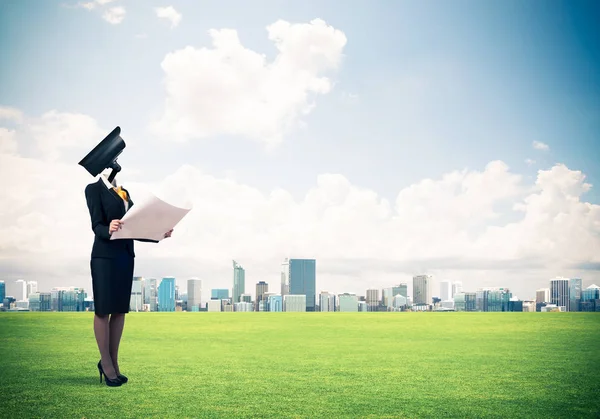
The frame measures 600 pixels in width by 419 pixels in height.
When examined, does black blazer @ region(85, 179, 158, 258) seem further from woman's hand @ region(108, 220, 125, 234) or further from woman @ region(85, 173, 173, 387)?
woman's hand @ region(108, 220, 125, 234)

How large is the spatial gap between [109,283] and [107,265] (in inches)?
7.5

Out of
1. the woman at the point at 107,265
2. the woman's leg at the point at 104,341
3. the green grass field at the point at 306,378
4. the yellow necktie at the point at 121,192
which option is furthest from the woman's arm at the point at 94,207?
the green grass field at the point at 306,378

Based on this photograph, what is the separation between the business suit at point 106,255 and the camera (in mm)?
6156

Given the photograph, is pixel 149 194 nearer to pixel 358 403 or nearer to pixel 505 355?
pixel 358 403

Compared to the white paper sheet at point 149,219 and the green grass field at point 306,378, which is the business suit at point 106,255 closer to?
the white paper sheet at point 149,219

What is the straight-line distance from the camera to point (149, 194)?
5738 millimetres

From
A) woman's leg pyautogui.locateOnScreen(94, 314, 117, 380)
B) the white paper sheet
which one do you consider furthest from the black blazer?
woman's leg pyautogui.locateOnScreen(94, 314, 117, 380)

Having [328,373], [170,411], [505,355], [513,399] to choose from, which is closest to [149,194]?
[170,411]

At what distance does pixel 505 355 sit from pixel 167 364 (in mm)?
5607

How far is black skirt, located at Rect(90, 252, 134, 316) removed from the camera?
6152 millimetres

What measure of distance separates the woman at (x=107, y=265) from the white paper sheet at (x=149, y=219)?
0.58ft

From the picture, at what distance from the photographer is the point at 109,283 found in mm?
6164

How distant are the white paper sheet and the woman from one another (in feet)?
0.58

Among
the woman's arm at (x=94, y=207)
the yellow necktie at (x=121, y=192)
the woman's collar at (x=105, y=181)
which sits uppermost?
the woman's collar at (x=105, y=181)
